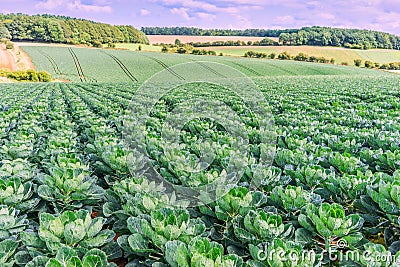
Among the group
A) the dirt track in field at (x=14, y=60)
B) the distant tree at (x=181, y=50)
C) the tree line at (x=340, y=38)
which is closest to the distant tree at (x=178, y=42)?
the distant tree at (x=181, y=50)

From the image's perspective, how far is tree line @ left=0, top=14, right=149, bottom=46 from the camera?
248ft

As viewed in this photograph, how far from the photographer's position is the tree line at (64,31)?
75.5 meters

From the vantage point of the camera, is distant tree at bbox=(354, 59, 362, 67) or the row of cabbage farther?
distant tree at bbox=(354, 59, 362, 67)

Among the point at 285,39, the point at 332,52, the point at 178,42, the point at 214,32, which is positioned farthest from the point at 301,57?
the point at 214,32

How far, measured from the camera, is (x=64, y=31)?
3103 inches

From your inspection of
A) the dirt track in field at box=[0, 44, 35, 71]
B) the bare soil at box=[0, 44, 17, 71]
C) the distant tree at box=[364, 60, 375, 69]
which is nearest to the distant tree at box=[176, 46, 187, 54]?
the dirt track in field at box=[0, 44, 35, 71]

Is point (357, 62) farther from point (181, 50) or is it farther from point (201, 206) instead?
point (201, 206)

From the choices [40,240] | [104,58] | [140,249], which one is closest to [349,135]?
[140,249]

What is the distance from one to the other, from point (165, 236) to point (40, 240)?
85 cm

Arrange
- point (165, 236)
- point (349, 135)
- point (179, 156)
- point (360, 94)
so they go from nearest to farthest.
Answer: point (165, 236), point (179, 156), point (349, 135), point (360, 94)

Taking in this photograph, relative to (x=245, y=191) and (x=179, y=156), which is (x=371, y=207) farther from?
(x=179, y=156)

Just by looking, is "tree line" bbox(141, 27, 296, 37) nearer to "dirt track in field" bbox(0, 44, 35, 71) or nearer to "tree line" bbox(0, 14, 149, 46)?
"tree line" bbox(0, 14, 149, 46)

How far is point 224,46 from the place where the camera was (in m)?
75.2

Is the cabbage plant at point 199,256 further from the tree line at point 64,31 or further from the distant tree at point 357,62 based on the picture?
the tree line at point 64,31
